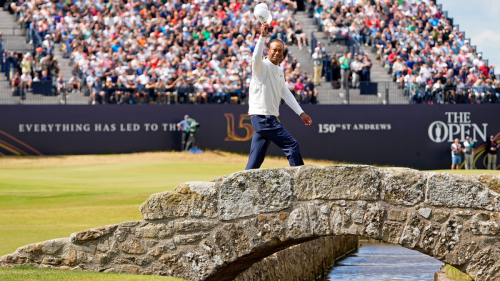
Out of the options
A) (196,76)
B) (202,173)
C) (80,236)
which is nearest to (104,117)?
(196,76)

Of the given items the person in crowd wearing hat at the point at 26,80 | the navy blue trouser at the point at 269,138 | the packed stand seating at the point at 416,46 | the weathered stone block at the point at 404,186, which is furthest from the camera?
the packed stand seating at the point at 416,46

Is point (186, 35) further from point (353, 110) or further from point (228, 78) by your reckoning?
point (353, 110)

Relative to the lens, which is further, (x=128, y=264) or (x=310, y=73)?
(x=310, y=73)

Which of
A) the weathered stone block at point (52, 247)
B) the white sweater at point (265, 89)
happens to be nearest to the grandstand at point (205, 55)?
the weathered stone block at point (52, 247)

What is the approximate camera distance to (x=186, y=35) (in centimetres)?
3064

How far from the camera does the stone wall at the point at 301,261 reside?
10125 millimetres

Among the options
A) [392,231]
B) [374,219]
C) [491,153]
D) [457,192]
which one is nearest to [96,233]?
[374,219]

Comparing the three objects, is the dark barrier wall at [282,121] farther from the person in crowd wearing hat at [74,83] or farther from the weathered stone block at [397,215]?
the weathered stone block at [397,215]

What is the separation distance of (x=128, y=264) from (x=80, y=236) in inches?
25.7

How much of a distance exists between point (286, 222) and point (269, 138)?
1194 millimetres

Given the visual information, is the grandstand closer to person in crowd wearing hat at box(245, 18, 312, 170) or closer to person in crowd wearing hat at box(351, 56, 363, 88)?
person in crowd wearing hat at box(351, 56, 363, 88)

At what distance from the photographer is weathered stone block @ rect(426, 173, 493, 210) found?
700cm

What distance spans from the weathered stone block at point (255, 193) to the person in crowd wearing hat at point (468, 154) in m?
24.2

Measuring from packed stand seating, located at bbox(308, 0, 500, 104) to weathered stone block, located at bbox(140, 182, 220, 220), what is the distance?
936 inches
